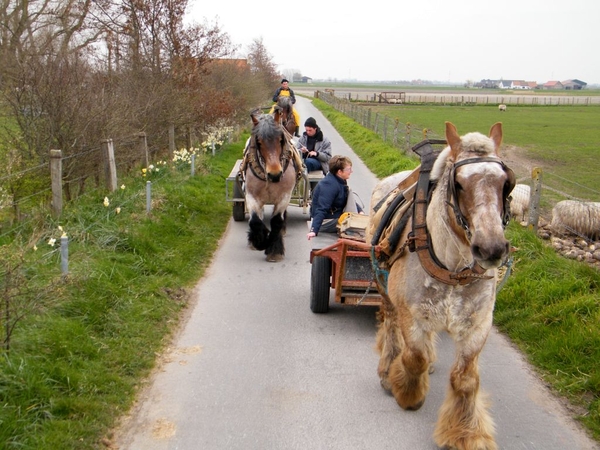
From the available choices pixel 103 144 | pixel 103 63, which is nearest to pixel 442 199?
pixel 103 144

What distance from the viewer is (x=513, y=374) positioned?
4996 mm

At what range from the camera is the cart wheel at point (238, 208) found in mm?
10258

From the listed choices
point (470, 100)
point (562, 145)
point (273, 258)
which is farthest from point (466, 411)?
point (470, 100)

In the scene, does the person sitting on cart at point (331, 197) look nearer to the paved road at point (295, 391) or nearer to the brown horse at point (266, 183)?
the paved road at point (295, 391)

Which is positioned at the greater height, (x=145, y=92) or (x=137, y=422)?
(x=145, y=92)

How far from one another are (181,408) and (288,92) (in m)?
12.0

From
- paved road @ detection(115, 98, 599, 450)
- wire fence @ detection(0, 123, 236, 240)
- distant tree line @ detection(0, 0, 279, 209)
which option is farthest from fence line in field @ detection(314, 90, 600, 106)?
paved road @ detection(115, 98, 599, 450)

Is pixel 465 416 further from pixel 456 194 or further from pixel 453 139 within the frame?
pixel 453 139

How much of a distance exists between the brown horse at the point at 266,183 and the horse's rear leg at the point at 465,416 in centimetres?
469

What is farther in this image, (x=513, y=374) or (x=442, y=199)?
(x=513, y=374)

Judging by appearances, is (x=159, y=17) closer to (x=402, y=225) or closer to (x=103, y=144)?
(x=103, y=144)

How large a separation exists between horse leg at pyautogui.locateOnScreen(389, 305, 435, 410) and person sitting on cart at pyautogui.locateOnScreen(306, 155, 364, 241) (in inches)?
97.7

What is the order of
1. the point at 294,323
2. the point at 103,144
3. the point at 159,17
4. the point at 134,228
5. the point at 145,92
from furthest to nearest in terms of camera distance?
1. the point at 159,17
2. the point at 145,92
3. the point at 103,144
4. the point at 134,228
5. the point at 294,323

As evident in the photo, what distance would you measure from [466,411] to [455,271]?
3.01 feet
